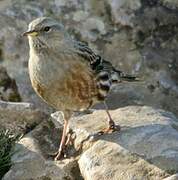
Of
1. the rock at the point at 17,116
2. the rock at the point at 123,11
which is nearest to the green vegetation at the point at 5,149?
the rock at the point at 17,116

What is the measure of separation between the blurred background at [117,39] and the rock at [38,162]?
1.73 metres

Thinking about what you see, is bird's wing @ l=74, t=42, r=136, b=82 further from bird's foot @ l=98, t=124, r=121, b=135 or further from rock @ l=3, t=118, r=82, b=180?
rock @ l=3, t=118, r=82, b=180

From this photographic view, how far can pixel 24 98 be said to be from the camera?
10.4 metres

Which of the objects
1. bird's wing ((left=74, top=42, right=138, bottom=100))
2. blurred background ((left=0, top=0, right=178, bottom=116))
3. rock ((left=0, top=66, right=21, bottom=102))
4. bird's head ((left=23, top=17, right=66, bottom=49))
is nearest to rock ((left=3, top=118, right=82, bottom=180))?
bird's wing ((left=74, top=42, right=138, bottom=100))

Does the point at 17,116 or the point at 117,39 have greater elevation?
the point at 117,39

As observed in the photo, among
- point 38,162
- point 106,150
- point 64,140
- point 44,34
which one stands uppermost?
point 44,34

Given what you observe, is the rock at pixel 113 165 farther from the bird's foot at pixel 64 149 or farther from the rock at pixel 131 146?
the bird's foot at pixel 64 149

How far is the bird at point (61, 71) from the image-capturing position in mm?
8117

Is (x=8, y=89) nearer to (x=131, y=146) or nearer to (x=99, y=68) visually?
(x=99, y=68)

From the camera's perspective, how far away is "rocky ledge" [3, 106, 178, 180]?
7.49 metres

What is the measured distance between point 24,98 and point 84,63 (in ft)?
7.31

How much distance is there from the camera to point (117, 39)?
35.9ft

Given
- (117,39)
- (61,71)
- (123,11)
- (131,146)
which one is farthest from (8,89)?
(131,146)

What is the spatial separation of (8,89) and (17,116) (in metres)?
1.54
